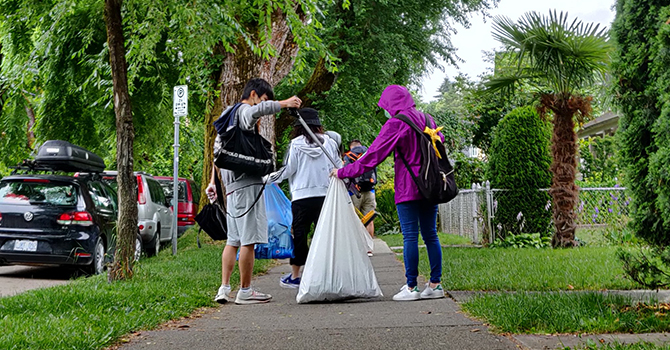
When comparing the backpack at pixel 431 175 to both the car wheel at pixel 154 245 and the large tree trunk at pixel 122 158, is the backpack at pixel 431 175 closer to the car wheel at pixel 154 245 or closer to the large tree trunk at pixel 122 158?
the large tree trunk at pixel 122 158

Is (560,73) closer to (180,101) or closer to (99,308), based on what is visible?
(180,101)

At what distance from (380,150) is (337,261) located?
1.08 m

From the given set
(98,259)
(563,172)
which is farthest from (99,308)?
(563,172)

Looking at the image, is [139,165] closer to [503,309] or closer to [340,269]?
[340,269]

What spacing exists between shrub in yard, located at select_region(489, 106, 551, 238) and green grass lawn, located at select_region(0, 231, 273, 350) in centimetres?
565

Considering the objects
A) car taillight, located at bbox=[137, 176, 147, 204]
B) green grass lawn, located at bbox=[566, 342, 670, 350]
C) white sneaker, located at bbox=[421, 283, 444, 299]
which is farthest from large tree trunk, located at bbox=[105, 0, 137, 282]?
car taillight, located at bbox=[137, 176, 147, 204]

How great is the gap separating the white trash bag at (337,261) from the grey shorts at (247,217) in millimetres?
510

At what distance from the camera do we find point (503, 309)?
15.9ft

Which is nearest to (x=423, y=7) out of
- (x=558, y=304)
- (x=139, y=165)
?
(x=139, y=165)

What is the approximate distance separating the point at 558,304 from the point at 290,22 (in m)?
5.23

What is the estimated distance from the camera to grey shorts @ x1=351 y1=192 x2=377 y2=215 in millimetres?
11328

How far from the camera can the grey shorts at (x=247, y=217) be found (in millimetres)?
6141

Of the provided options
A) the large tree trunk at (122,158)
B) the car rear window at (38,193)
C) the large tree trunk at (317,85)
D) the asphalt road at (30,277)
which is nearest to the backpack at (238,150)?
the large tree trunk at (122,158)

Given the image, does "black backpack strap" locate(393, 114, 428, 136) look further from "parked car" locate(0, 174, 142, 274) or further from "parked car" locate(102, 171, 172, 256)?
"parked car" locate(102, 171, 172, 256)
